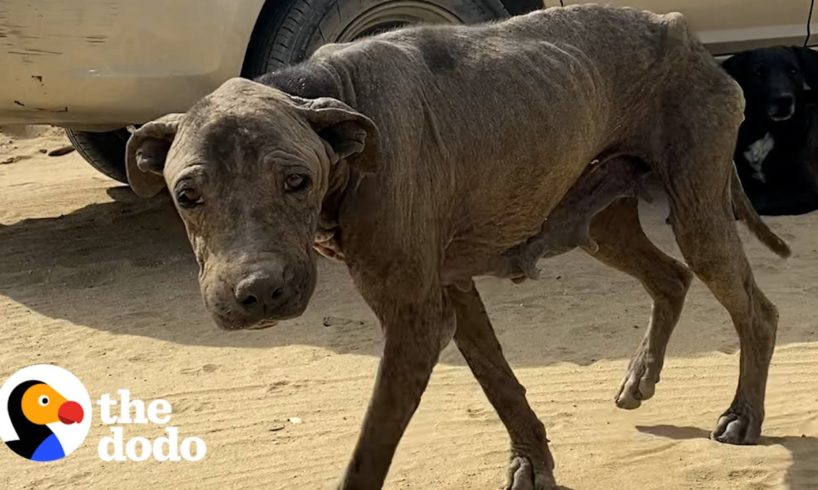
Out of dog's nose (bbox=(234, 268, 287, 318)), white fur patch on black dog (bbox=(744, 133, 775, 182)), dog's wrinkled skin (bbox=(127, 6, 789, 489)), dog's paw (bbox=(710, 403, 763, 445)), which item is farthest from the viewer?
white fur patch on black dog (bbox=(744, 133, 775, 182))

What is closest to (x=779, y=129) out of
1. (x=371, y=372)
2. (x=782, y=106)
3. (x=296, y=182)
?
(x=782, y=106)

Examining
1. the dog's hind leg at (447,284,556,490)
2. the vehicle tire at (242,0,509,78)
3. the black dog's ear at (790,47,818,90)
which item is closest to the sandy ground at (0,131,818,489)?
the dog's hind leg at (447,284,556,490)

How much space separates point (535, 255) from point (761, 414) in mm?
1108

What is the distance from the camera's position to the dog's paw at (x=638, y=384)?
199 inches

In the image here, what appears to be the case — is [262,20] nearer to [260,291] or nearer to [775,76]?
[775,76]

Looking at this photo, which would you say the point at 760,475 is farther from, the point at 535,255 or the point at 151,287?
the point at 151,287

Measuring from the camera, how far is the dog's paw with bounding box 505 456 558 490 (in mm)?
4379

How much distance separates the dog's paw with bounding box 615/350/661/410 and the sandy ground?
8 centimetres

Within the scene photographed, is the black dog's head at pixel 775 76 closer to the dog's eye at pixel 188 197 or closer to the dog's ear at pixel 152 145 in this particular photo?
the dog's ear at pixel 152 145

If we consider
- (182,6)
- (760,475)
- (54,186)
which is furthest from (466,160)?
(54,186)

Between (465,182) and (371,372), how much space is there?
1724 millimetres

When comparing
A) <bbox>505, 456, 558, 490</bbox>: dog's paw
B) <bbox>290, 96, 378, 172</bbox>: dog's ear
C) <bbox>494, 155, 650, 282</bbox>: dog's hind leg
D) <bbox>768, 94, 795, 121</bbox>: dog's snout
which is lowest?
<bbox>768, 94, 795, 121</bbox>: dog's snout

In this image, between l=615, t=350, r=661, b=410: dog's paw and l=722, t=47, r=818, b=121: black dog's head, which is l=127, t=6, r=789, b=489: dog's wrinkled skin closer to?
l=615, t=350, r=661, b=410: dog's paw

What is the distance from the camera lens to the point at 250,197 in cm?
308
